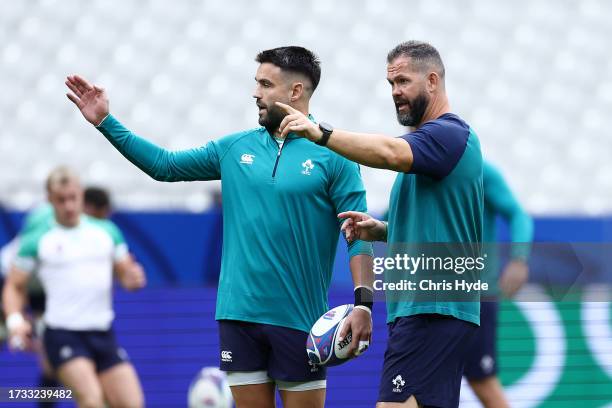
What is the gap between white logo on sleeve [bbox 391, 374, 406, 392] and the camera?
4.95 meters

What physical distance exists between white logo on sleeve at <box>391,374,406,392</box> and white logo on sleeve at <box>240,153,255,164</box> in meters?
1.36

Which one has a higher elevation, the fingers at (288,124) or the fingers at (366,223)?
the fingers at (288,124)

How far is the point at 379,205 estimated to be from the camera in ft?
42.1

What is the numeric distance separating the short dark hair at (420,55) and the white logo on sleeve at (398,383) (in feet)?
4.65

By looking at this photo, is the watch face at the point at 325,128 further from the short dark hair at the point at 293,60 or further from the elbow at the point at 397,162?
the short dark hair at the point at 293,60

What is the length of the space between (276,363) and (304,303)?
1.10 ft

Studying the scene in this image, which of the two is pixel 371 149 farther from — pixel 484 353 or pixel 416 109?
pixel 484 353

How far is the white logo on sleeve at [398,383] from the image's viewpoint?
195 inches

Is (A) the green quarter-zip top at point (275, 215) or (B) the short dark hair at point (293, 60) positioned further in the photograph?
(B) the short dark hair at point (293, 60)

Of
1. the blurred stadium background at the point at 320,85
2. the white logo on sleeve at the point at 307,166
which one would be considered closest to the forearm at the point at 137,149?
the white logo on sleeve at the point at 307,166

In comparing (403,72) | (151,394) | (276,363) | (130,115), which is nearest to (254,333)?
(276,363)

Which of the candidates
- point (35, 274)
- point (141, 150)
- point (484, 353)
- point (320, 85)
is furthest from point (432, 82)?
point (320, 85)

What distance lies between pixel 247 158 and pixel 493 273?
2942 millimetres

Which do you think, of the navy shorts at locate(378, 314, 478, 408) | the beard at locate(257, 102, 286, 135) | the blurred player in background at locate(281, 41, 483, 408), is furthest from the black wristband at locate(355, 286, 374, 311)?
the beard at locate(257, 102, 286, 135)
